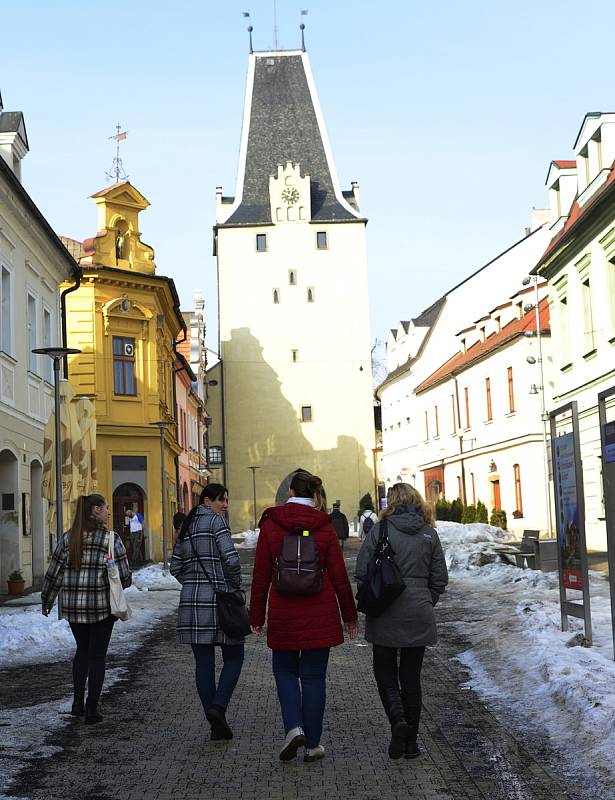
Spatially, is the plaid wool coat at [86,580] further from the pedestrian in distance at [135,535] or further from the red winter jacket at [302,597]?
the pedestrian in distance at [135,535]

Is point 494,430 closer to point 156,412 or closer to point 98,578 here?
point 156,412

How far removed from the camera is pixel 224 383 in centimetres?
7038

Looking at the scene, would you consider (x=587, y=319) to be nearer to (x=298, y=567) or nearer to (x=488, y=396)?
(x=488, y=396)

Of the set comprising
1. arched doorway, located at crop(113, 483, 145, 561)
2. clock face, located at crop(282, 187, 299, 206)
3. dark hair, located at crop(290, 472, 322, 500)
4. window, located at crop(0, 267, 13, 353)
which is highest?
clock face, located at crop(282, 187, 299, 206)

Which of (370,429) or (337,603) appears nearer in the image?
(337,603)

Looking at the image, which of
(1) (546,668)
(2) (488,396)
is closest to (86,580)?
(1) (546,668)

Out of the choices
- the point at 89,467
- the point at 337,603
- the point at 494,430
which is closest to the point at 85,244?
the point at 89,467

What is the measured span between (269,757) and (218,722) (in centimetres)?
62

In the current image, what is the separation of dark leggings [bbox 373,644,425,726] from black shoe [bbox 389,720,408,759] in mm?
194

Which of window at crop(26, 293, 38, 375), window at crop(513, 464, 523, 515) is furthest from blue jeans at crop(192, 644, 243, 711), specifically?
window at crop(513, 464, 523, 515)

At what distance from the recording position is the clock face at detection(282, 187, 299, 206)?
7075 centimetres

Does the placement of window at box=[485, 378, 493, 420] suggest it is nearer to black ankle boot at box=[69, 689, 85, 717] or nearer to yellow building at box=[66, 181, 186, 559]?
yellow building at box=[66, 181, 186, 559]

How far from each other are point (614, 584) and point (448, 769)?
385cm

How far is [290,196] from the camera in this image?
70.8 m
